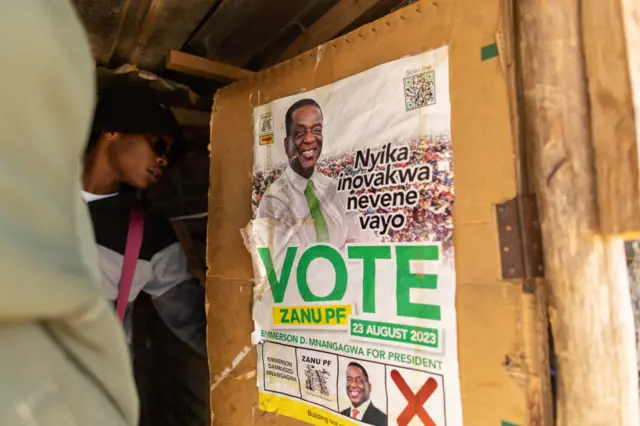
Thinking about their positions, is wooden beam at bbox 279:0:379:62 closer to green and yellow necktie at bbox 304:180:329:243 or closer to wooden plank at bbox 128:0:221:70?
wooden plank at bbox 128:0:221:70

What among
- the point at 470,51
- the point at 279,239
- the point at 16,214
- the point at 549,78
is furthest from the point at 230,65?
the point at 16,214

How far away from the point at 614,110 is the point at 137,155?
1214mm

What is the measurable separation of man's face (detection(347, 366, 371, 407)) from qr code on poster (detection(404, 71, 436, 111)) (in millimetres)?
442

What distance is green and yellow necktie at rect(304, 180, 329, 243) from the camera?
907 millimetres

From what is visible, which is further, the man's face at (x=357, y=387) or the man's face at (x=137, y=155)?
the man's face at (x=137, y=155)

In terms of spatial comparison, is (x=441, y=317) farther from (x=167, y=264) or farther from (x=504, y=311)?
(x=167, y=264)

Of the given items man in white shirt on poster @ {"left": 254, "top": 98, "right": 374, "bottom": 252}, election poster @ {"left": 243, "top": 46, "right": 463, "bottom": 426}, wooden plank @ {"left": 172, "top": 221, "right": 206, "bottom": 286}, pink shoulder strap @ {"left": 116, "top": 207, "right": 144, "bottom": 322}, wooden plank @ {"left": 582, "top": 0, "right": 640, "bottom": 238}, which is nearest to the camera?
wooden plank @ {"left": 582, "top": 0, "right": 640, "bottom": 238}

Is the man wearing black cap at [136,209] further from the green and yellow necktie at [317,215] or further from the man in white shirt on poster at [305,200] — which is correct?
the green and yellow necktie at [317,215]

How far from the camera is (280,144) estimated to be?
1021 millimetres

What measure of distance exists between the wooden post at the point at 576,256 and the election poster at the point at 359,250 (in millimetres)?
136

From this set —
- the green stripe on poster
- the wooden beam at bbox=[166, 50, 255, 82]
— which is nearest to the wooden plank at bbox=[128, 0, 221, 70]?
the wooden beam at bbox=[166, 50, 255, 82]

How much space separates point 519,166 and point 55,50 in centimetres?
55

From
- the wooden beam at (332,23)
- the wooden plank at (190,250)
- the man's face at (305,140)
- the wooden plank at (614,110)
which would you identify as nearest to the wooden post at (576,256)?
the wooden plank at (614,110)

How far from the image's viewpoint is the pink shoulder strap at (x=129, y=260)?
1.37 m
